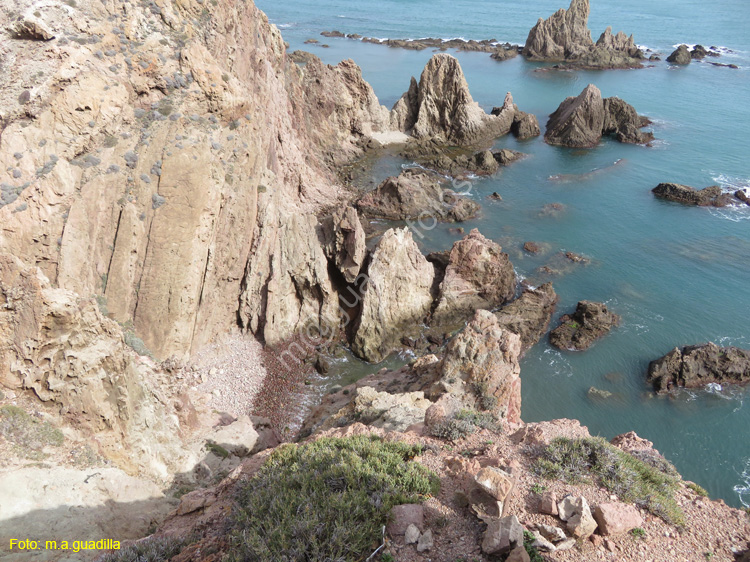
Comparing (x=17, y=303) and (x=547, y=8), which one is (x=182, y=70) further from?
(x=547, y=8)

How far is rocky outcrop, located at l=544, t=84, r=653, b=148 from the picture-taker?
198ft

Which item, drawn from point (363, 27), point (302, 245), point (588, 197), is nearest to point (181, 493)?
point (302, 245)

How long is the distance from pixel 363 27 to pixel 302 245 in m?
113

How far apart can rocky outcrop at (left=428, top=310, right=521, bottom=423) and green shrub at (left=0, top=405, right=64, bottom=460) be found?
13235mm

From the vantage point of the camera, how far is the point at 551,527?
8.92 m

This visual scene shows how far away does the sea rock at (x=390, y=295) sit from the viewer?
2875 centimetres

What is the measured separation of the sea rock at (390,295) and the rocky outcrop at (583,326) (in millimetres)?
9187

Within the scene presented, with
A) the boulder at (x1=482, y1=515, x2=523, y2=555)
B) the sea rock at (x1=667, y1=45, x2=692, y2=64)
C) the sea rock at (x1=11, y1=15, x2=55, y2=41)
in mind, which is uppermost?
the sea rock at (x1=667, y1=45, x2=692, y2=64)

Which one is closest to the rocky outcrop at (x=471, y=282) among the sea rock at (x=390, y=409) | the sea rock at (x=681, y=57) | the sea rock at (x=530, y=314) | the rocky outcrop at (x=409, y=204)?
Result: the sea rock at (x=530, y=314)

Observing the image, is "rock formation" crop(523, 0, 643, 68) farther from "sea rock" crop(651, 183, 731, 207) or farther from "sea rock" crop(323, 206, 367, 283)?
"sea rock" crop(323, 206, 367, 283)

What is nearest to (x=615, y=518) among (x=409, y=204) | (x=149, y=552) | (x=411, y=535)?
(x=411, y=535)

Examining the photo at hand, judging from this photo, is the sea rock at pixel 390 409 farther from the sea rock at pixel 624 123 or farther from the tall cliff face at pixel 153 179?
the sea rock at pixel 624 123

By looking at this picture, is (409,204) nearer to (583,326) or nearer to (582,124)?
(583,326)

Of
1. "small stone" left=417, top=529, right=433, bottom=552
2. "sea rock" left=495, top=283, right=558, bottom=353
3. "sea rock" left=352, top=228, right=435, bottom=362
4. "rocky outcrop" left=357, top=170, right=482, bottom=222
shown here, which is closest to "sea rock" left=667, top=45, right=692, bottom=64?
"rocky outcrop" left=357, top=170, right=482, bottom=222
